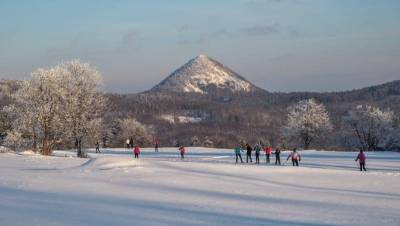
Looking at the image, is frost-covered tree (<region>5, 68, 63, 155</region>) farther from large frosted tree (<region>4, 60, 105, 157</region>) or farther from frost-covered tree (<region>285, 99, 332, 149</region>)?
frost-covered tree (<region>285, 99, 332, 149</region>)

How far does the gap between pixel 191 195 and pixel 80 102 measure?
34752mm

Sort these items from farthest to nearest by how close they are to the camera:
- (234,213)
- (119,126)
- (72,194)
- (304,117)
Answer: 1. (119,126)
2. (304,117)
3. (72,194)
4. (234,213)

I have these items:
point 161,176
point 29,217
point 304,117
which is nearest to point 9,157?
point 161,176

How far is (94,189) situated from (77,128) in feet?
102

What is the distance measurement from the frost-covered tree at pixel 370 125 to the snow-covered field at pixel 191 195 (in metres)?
58.9

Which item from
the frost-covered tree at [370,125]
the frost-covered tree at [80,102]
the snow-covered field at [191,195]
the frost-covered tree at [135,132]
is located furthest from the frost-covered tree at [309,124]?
the snow-covered field at [191,195]

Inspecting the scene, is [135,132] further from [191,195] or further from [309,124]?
[191,195]

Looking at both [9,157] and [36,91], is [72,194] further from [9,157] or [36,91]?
[36,91]

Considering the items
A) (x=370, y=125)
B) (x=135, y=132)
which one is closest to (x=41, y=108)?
(x=135, y=132)

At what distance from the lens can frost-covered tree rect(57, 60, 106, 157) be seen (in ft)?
180

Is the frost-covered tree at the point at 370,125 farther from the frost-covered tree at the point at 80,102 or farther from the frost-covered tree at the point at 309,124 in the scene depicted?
the frost-covered tree at the point at 80,102

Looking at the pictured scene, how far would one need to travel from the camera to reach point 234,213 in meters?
18.2

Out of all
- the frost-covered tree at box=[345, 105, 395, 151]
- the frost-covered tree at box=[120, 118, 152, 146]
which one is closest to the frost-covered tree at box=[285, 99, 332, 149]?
the frost-covered tree at box=[345, 105, 395, 151]

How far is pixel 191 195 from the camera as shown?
23531mm
